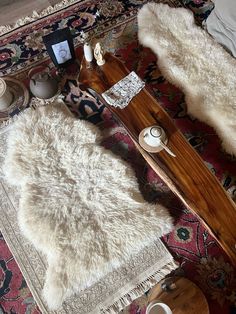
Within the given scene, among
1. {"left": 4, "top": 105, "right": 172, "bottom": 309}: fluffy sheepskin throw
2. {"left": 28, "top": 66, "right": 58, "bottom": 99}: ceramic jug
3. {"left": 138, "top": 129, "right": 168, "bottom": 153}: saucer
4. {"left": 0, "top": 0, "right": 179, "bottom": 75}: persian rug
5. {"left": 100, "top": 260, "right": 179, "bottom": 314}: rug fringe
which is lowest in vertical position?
{"left": 100, "top": 260, "right": 179, "bottom": 314}: rug fringe

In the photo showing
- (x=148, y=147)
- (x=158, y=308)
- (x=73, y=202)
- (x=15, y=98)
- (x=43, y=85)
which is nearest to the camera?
(x=158, y=308)

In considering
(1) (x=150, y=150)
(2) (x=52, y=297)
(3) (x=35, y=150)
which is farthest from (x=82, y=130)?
(2) (x=52, y=297)

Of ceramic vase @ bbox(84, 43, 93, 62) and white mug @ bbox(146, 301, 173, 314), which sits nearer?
white mug @ bbox(146, 301, 173, 314)

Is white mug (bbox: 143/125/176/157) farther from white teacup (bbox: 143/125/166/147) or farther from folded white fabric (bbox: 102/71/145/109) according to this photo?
folded white fabric (bbox: 102/71/145/109)

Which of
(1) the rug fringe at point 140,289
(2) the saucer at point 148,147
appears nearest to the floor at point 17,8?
(2) the saucer at point 148,147

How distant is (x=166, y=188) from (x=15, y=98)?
0.94m

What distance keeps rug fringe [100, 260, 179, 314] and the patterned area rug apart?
3 centimetres

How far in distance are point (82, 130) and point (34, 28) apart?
0.81 m

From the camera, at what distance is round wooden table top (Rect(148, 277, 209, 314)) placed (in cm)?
116

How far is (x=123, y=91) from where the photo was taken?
4.67ft

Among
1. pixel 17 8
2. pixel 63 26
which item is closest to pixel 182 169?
pixel 63 26

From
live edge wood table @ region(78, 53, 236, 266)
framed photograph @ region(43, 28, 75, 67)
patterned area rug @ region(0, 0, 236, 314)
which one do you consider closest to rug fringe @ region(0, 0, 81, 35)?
patterned area rug @ region(0, 0, 236, 314)

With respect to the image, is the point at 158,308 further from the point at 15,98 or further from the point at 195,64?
the point at 15,98

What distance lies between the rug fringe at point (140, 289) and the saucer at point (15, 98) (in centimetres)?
106
